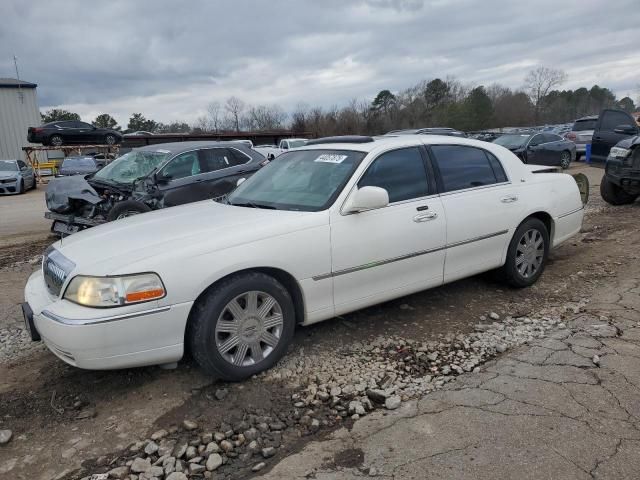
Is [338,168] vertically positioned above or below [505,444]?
above

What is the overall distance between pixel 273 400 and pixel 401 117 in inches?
2794

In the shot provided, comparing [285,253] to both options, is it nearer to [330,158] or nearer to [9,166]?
[330,158]

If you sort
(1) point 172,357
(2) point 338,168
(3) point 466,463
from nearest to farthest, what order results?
1. (3) point 466,463
2. (1) point 172,357
3. (2) point 338,168

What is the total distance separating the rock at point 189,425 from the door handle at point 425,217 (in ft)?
7.22

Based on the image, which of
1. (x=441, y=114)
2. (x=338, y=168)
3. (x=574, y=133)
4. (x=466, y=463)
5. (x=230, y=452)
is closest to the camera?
(x=466, y=463)

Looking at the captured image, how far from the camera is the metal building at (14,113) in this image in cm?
4006

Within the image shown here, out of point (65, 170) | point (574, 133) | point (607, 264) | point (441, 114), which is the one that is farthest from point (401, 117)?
point (607, 264)

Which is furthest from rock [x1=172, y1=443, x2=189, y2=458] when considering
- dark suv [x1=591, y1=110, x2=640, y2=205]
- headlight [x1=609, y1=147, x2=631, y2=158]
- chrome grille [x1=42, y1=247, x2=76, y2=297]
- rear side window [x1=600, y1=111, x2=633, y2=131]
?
rear side window [x1=600, y1=111, x2=633, y2=131]

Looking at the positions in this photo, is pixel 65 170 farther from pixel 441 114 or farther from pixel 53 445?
pixel 441 114

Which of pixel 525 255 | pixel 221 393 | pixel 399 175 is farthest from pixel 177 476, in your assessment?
pixel 525 255

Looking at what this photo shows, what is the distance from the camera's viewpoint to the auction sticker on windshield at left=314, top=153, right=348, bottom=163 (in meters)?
4.18

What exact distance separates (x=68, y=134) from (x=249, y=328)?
2818 centimetres

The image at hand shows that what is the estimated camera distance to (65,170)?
21.2 m

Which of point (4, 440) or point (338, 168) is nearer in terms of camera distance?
point (4, 440)
